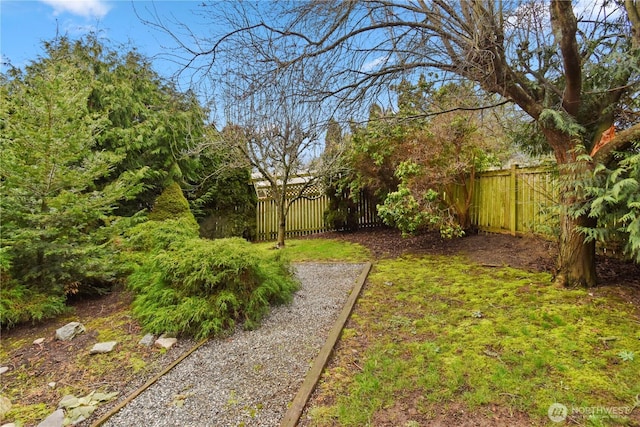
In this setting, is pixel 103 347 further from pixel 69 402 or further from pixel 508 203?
pixel 508 203

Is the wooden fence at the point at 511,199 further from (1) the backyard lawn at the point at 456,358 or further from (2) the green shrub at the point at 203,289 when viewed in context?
(2) the green shrub at the point at 203,289

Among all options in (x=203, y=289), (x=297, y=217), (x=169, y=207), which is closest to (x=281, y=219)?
(x=297, y=217)

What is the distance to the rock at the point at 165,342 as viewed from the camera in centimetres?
298

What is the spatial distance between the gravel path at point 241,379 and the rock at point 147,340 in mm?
502

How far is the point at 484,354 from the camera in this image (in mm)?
2613

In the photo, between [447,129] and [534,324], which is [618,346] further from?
[447,129]

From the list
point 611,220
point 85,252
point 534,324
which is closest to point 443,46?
point 611,220

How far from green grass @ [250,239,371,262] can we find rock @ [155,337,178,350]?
11.2ft

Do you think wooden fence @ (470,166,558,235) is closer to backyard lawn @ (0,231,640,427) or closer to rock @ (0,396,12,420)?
backyard lawn @ (0,231,640,427)

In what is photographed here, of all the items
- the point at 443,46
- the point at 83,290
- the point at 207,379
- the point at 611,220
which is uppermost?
the point at 443,46

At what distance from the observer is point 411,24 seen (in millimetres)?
3703

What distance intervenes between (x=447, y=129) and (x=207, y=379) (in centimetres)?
606

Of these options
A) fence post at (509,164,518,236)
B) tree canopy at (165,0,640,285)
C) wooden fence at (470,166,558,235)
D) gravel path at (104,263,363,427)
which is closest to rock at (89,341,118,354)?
gravel path at (104,263,363,427)

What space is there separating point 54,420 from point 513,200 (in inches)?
285
